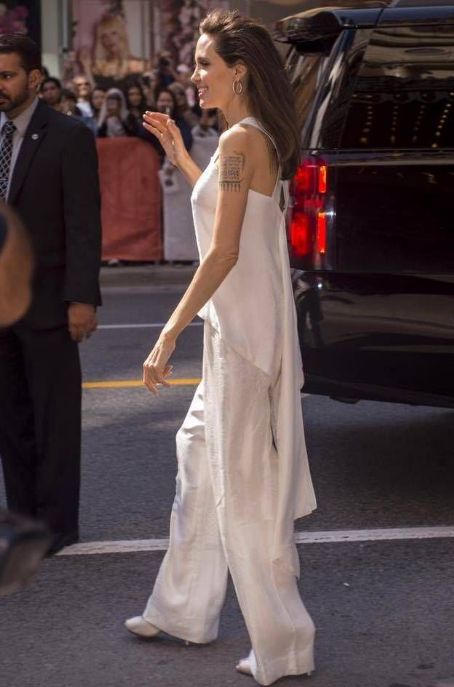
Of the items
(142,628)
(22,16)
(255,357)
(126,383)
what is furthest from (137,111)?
(255,357)

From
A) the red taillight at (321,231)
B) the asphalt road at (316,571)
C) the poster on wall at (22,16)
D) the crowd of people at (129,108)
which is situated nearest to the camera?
the asphalt road at (316,571)

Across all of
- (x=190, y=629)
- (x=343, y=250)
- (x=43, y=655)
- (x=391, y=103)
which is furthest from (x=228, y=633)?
(x=391, y=103)

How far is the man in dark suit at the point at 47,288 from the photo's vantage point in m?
5.66

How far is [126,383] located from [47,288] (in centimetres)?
368

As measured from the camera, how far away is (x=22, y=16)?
774 inches

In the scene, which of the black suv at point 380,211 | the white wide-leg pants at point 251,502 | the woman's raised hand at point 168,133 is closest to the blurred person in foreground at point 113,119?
the black suv at point 380,211

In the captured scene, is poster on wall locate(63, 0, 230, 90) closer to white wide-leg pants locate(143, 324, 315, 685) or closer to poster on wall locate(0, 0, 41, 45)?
poster on wall locate(0, 0, 41, 45)

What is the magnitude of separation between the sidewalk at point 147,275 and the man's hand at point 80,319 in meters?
9.31

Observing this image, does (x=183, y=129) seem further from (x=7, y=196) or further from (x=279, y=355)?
(x=279, y=355)

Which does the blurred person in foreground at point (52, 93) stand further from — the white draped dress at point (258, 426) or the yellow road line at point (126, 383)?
the white draped dress at point (258, 426)

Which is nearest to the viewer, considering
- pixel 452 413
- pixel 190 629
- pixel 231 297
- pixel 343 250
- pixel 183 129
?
pixel 231 297

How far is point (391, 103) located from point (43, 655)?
8.52ft

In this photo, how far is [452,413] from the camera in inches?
323

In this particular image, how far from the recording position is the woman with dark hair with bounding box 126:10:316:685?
4410 mm
